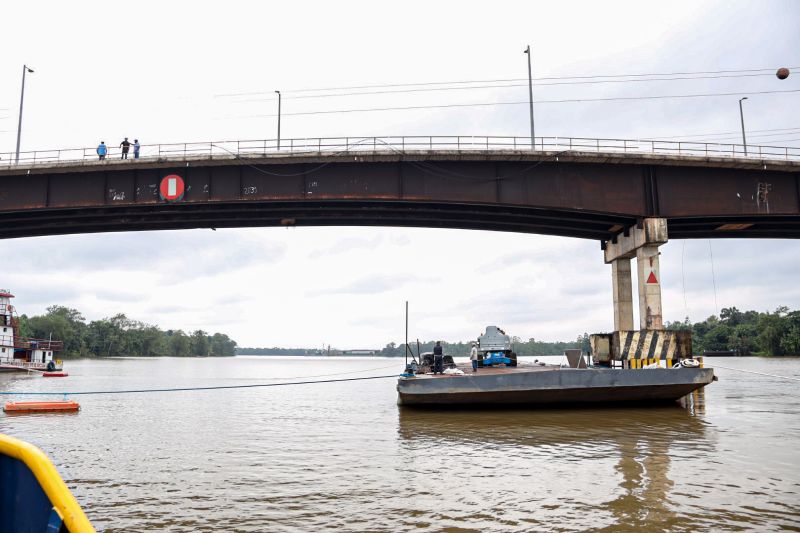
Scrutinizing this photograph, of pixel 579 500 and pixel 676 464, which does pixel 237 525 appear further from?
pixel 676 464

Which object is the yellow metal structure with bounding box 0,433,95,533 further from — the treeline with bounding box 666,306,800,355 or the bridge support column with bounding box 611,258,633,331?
the treeline with bounding box 666,306,800,355

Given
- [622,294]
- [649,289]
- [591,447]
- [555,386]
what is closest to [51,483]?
[591,447]

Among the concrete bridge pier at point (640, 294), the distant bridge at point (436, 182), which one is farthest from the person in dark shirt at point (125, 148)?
the concrete bridge pier at point (640, 294)

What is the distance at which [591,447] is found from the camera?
1293cm

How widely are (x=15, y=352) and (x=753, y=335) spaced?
143145 millimetres

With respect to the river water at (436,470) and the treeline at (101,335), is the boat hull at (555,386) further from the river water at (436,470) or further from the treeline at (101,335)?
the treeline at (101,335)

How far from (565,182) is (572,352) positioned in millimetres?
9630

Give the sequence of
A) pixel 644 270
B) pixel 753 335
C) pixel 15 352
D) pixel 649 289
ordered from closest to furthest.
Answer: pixel 649 289
pixel 644 270
pixel 15 352
pixel 753 335

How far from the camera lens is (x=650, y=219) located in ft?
89.5

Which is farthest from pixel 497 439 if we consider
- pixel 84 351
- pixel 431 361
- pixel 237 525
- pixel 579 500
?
pixel 84 351

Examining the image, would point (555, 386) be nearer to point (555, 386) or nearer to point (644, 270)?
point (555, 386)

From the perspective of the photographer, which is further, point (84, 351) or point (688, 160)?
point (84, 351)

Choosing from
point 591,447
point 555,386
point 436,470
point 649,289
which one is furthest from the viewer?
point 649,289

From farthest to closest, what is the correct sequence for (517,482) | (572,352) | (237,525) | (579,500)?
(572,352) < (517,482) < (579,500) < (237,525)
